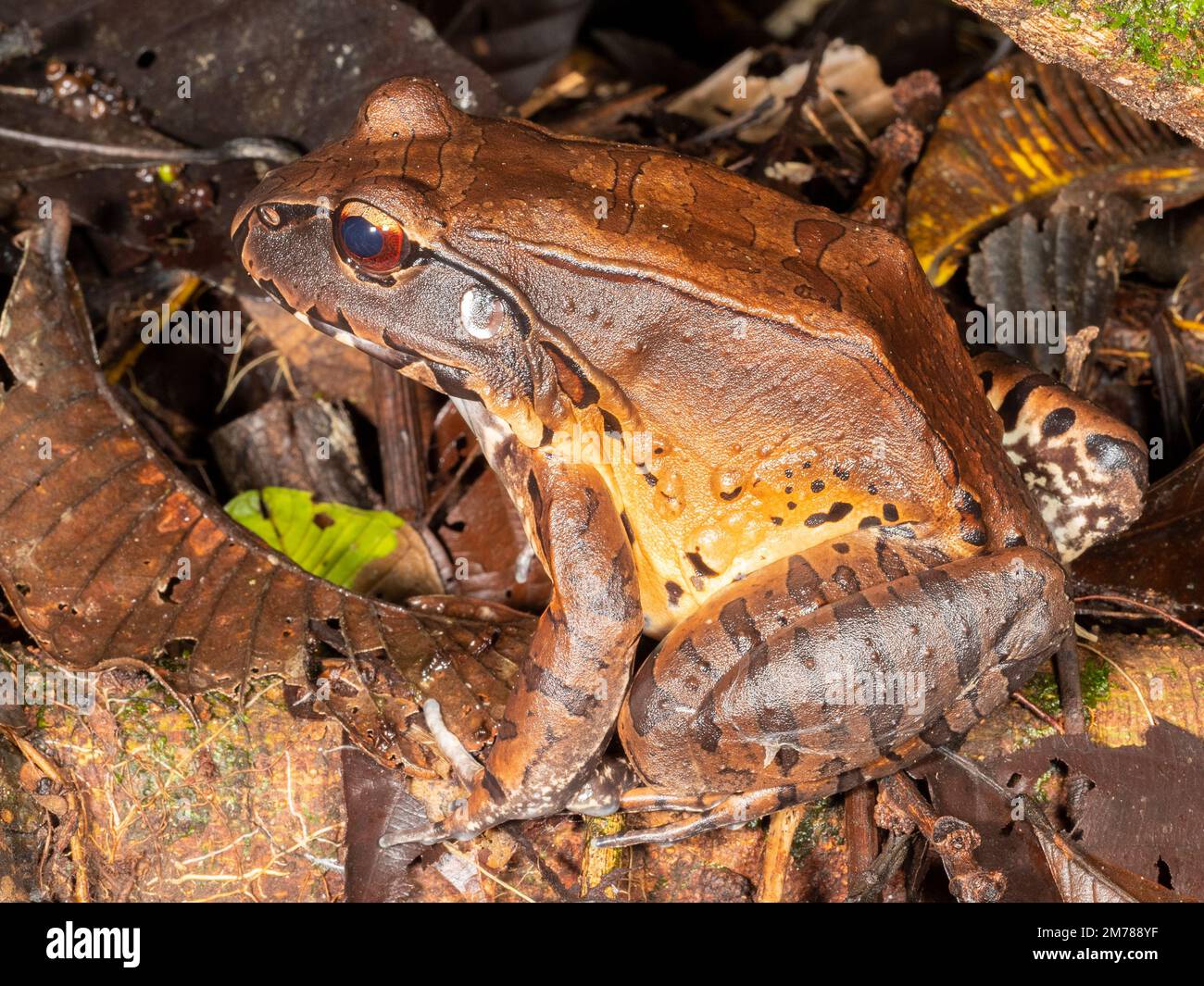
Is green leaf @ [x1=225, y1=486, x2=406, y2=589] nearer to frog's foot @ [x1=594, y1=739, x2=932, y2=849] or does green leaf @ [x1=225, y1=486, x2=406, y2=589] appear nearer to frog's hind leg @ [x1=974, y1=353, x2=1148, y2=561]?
frog's foot @ [x1=594, y1=739, x2=932, y2=849]

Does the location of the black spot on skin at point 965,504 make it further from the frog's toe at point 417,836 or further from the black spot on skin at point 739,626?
the frog's toe at point 417,836

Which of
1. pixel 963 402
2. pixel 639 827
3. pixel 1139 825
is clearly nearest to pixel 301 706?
pixel 639 827

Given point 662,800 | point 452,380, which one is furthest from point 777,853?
point 452,380

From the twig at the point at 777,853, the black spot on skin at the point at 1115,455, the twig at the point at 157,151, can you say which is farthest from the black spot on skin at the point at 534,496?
the twig at the point at 157,151

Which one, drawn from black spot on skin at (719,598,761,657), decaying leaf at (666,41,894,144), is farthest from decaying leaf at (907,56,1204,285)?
black spot on skin at (719,598,761,657)

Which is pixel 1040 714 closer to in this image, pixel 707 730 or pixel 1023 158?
pixel 707 730
